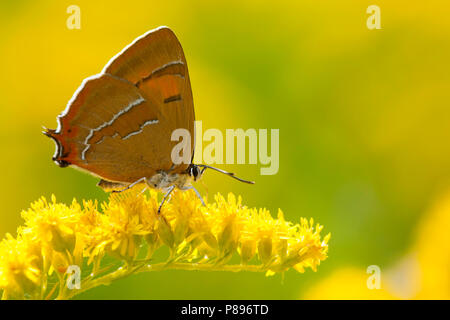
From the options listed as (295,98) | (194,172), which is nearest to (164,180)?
(194,172)

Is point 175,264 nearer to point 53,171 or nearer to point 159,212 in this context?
point 159,212

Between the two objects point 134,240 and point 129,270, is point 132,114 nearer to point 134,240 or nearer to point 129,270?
point 134,240

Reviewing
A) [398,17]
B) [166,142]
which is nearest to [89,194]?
[166,142]

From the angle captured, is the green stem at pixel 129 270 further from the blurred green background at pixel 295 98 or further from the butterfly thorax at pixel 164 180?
the blurred green background at pixel 295 98

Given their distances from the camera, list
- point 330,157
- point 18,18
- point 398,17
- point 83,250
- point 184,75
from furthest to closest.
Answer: point 398,17, point 18,18, point 330,157, point 184,75, point 83,250

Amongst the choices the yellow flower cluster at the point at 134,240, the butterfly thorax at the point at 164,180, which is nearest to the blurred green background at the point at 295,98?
the yellow flower cluster at the point at 134,240

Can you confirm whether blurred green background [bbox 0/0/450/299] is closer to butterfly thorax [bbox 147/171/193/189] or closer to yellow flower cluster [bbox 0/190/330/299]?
yellow flower cluster [bbox 0/190/330/299]

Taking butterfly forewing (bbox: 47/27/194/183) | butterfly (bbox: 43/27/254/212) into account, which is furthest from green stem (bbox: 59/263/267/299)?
butterfly forewing (bbox: 47/27/194/183)
